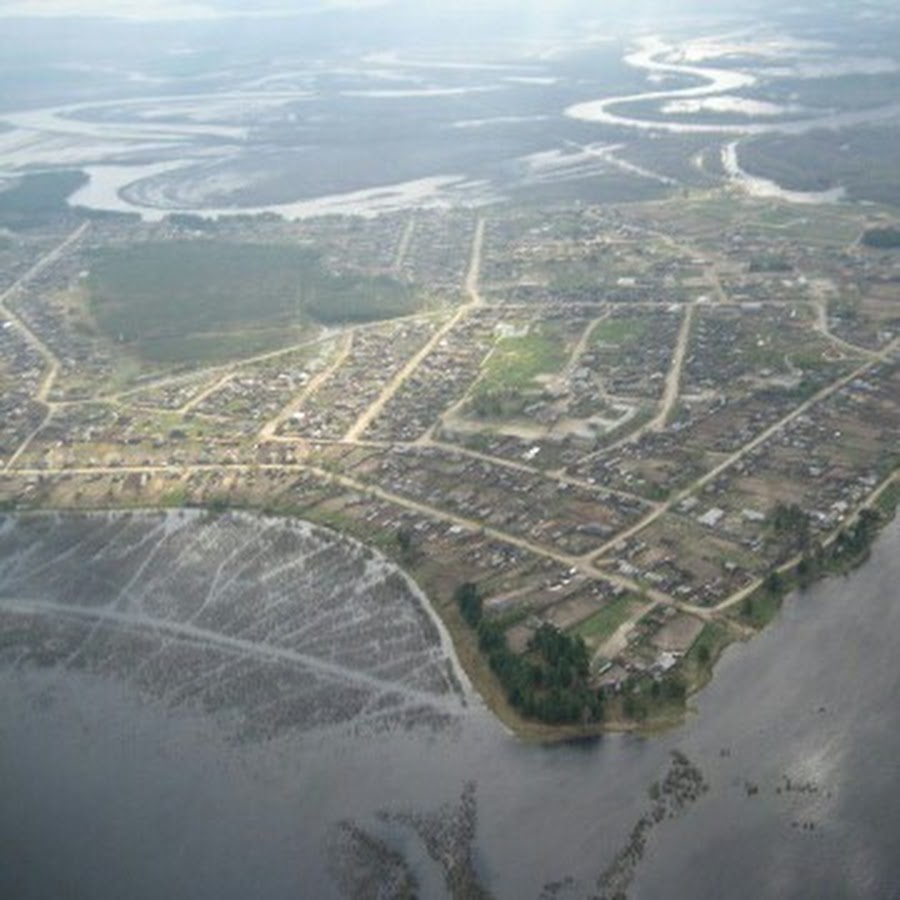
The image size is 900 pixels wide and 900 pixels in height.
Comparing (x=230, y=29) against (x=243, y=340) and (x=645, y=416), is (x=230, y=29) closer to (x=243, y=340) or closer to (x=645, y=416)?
(x=243, y=340)

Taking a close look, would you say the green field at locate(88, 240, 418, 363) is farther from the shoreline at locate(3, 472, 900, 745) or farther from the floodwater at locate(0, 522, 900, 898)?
the floodwater at locate(0, 522, 900, 898)

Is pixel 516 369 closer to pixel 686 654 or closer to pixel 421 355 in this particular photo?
pixel 421 355

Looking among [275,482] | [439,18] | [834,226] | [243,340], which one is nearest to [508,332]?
[243,340]

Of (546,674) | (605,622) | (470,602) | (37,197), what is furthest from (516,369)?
(37,197)

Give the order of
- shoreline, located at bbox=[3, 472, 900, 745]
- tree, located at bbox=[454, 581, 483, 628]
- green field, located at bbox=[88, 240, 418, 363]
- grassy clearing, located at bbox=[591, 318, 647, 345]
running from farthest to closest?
green field, located at bbox=[88, 240, 418, 363], grassy clearing, located at bbox=[591, 318, 647, 345], tree, located at bbox=[454, 581, 483, 628], shoreline, located at bbox=[3, 472, 900, 745]

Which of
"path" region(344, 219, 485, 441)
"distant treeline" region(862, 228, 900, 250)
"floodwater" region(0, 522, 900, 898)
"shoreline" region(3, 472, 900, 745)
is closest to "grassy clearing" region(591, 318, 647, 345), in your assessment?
"path" region(344, 219, 485, 441)
